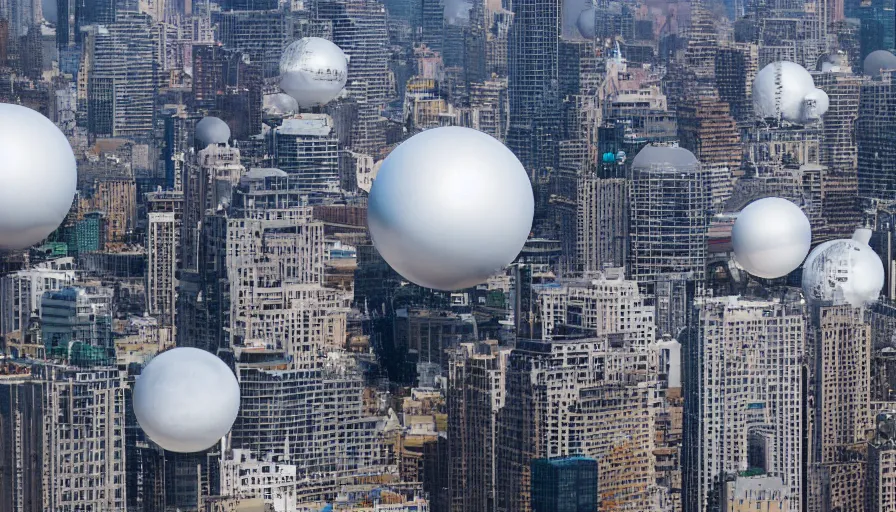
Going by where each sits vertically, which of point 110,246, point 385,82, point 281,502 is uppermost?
point 385,82

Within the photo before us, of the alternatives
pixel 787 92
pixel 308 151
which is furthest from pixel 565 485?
pixel 787 92

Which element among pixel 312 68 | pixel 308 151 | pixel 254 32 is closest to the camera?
pixel 312 68

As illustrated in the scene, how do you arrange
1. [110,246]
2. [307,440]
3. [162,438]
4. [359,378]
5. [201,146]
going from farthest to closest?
[201,146]
[110,246]
[359,378]
[307,440]
[162,438]

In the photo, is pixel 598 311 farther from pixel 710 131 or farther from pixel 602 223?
pixel 710 131

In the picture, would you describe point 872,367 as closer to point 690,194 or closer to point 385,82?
point 690,194

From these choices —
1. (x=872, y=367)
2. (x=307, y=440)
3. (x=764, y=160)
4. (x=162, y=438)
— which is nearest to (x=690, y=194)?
(x=764, y=160)
